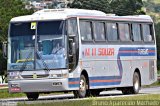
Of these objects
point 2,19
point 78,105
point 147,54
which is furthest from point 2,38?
point 78,105

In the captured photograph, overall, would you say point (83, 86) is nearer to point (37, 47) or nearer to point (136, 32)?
point (37, 47)

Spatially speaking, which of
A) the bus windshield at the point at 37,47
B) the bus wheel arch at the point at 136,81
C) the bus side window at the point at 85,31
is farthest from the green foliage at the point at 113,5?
the bus windshield at the point at 37,47

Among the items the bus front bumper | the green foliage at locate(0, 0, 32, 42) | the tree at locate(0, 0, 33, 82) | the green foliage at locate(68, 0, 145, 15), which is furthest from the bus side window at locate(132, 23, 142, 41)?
the green foliage at locate(68, 0, 145, 15)

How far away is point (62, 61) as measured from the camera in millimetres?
31469

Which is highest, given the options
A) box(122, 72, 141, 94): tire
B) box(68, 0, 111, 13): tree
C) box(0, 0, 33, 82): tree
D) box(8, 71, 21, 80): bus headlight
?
box(8, 71, 21, 80): bus headlight

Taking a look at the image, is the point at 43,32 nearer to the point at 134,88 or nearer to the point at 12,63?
the point at 12,63

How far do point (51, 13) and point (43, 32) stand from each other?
1321mm

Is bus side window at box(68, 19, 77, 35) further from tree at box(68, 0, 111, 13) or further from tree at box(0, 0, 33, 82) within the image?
tree at box(68, 0, 111, 13)

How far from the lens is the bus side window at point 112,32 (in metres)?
35.4

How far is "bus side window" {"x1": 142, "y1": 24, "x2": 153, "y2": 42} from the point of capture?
127 ft

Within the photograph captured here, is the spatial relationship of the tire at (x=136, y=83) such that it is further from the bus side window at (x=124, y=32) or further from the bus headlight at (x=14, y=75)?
the bus headlight at (x=14, y=75)

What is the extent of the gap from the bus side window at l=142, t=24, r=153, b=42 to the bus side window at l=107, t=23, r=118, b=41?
2847 mm

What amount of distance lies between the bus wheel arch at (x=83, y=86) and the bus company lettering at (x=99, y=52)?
839 mm

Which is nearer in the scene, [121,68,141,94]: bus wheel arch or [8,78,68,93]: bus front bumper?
[8,78,68,93]: bus front bumper
